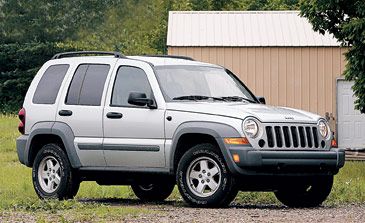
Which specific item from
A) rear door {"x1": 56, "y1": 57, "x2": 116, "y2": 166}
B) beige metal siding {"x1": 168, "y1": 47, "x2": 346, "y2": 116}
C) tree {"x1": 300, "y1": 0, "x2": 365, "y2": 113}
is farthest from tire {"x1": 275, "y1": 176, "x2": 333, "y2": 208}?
beige metal siding {"x1": 168, "y1": 47, "x2": 346, "y2": 116}

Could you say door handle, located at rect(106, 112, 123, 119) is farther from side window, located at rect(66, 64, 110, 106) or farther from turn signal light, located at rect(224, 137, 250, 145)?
turn signal light, located at rect(224, 137, 250, 145)

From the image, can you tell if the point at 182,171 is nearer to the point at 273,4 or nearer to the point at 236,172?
the point at 236,172

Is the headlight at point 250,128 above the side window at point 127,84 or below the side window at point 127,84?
below

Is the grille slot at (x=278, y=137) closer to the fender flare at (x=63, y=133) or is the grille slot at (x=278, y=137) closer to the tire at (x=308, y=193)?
the tire at (x=308, y=193)

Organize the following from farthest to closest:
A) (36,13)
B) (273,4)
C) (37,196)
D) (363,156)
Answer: (36,13)
(273,4)
(363,156)
(37,196)

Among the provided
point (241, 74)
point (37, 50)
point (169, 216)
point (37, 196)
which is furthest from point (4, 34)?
point (169, 216)

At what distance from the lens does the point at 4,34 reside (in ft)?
193

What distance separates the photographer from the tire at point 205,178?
49.7 ft

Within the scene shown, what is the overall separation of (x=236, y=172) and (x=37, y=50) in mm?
42590

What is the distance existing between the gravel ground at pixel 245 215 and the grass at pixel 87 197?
27 cm

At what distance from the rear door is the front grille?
8.02 ft

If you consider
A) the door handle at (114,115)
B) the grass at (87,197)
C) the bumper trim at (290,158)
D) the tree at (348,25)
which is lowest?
the grass at (87,197)

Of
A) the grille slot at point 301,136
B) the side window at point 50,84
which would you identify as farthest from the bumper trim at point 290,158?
the side window at point 50,84

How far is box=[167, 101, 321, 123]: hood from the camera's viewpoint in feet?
49.9
